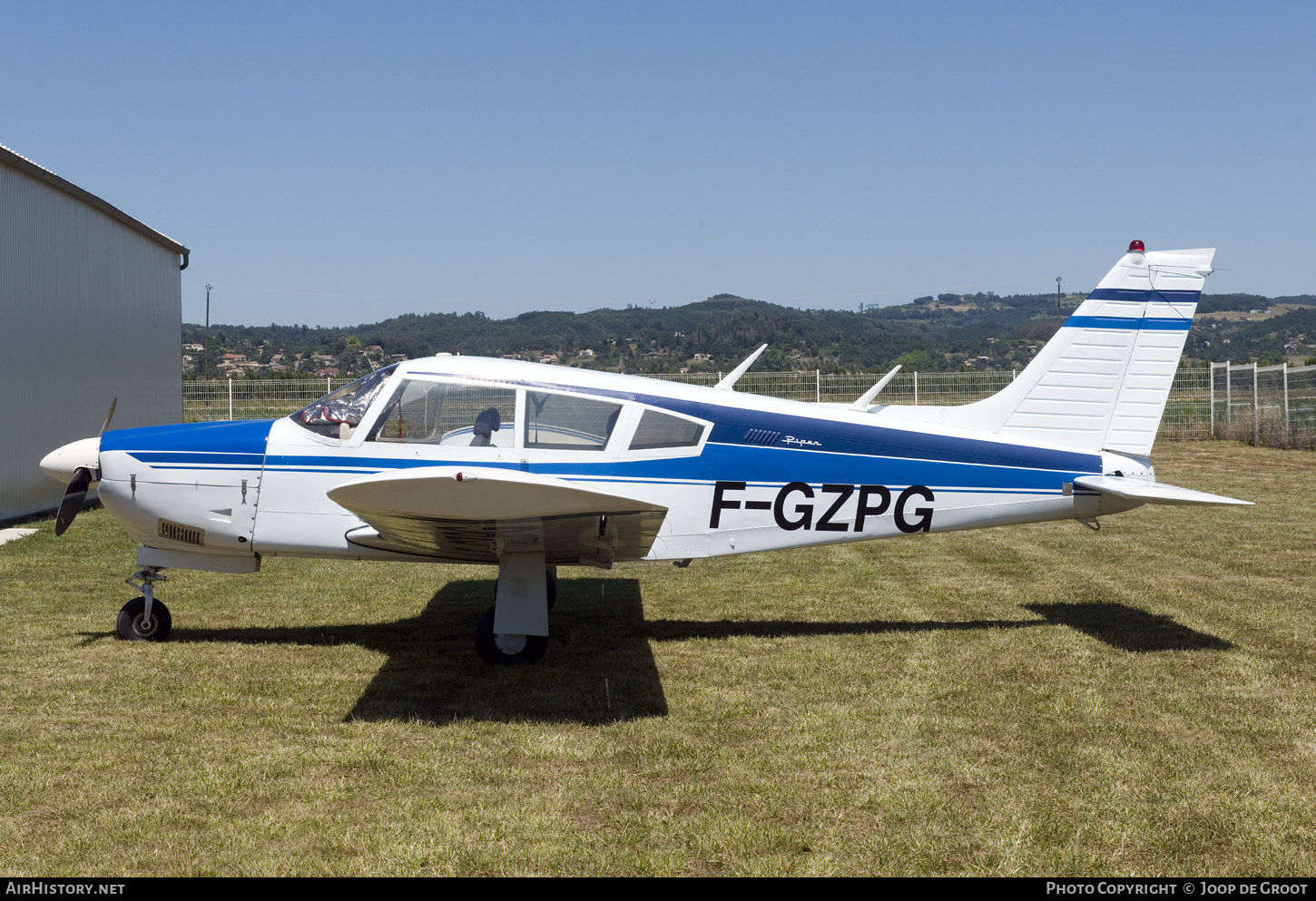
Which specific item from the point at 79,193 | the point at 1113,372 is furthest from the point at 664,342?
the point at 1113,372

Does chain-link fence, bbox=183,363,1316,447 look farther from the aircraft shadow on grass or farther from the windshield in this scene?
the windshield

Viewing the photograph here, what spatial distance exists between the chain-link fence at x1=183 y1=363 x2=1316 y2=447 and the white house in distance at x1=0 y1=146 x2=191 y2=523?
4592mm

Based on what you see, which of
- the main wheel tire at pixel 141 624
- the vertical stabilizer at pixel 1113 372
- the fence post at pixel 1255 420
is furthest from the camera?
the fence post at pixel 1255 420

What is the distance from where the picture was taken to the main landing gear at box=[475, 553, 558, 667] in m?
6.45

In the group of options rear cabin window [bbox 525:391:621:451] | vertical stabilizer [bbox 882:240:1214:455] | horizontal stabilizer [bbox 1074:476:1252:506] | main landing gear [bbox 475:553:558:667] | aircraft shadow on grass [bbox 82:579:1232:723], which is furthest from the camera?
vertical stabilizer [bbox 882:240:1214:455]

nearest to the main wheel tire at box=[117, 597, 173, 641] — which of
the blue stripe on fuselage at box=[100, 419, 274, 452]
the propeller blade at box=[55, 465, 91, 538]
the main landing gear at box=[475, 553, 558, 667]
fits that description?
the propeller blade at box=[55, 465, 91, 538]

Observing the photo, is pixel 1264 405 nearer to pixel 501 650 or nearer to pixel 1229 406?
pixel 1229 406

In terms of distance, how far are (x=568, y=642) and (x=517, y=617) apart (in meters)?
0.84

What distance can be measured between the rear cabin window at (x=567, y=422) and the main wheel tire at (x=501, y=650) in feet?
4.00

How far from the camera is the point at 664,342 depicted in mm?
74062

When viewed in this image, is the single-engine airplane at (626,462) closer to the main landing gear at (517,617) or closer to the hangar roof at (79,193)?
the main landing gear at (517,617)

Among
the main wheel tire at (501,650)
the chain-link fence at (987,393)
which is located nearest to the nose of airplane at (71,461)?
the main wheel tire at (501,650)

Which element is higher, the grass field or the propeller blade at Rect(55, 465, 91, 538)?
the propeller blade at Rect(55, 465, 91, 538)

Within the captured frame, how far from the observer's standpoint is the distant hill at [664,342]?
55.7 metres
